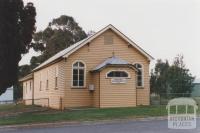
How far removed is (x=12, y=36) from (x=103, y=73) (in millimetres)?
7295

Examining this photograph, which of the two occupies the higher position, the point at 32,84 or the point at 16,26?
the point at 16,26

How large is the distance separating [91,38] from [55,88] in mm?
5467

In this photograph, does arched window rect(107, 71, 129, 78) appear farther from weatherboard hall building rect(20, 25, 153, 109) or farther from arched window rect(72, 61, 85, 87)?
arched window rect(72, 61, 85, 87)

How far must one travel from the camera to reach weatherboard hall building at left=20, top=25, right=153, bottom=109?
34938mm

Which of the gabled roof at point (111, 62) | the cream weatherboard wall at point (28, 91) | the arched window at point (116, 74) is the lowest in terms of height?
the cream weatherboard wall at point (28, 91)

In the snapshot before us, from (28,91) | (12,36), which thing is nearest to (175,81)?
(28,91)

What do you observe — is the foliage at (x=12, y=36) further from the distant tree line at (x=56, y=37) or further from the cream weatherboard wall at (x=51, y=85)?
the distant tree line at (x=56, y=37)

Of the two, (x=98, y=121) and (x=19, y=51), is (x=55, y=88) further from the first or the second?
(x=98, y=121)

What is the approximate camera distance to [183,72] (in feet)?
189

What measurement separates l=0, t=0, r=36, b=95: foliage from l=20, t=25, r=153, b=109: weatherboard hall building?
4026mm

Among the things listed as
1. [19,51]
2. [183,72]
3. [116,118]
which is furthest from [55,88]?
→ [183,72]

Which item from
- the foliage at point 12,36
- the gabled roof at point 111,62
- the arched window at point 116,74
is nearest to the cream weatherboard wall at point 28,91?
the gabled roof at point 111,62

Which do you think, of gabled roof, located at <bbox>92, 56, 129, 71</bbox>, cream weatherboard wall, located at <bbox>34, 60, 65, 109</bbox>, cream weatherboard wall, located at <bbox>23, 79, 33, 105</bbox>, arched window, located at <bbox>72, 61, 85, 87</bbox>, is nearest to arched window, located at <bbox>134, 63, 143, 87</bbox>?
gabled roof, located at <bbox>92, 56, 129, 71</bbox>

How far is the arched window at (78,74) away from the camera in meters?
36.2
